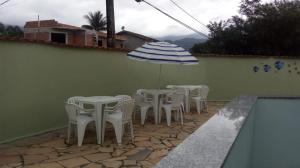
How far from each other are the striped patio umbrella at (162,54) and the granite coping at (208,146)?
3.51m

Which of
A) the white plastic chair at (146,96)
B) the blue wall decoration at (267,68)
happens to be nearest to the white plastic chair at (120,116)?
the white plastic chair at (146,96)

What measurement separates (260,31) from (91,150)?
42.0ft

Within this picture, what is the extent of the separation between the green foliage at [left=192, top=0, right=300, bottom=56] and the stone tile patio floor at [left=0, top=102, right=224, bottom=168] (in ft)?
34.4

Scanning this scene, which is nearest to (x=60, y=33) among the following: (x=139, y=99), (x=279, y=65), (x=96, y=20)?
(x=96, y=20)

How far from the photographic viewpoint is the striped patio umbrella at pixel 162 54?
7.16 metres

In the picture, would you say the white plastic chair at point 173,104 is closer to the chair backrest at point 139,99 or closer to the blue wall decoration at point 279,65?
the chair backrest at point 139,99

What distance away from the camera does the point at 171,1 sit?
20.1 meters

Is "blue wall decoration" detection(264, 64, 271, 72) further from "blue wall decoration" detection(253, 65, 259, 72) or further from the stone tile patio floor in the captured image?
the stone tile patio floor

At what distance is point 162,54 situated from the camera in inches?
288

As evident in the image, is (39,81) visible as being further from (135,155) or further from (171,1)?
(171,1)

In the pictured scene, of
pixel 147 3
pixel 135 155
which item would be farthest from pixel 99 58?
pixel 147 3

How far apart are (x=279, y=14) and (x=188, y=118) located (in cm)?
941

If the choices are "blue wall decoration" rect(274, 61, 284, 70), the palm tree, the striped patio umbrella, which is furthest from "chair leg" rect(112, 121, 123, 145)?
the palm tree

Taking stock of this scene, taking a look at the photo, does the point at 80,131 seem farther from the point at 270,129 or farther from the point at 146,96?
the point at 270,129
